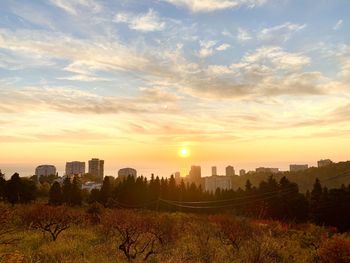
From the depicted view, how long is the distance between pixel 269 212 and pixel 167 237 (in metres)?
37.8

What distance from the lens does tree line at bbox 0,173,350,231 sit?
49.0 meters

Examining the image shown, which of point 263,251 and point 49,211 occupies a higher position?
point 49,211

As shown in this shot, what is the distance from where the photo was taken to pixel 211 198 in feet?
260

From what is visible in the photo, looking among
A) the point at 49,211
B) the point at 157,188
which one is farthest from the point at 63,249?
the point at 157,188

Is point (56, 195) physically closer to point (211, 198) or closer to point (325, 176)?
point (211, 198)

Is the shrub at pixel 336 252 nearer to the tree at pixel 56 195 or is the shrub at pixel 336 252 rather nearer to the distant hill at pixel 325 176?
the tree at pixel 56 195

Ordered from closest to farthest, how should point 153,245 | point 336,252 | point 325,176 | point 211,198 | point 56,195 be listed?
1. point 336,252
2. point 153,245
3. point 56,195
4. point 211,198
5. point 325,176

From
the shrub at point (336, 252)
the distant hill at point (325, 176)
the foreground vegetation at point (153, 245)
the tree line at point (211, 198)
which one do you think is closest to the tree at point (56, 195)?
the tree line at point (211, 198)

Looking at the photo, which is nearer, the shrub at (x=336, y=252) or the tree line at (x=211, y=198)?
the shrub at (x=336, y=252)

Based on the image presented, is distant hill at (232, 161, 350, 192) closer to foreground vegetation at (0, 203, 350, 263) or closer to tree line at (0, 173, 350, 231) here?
tree line at (0, 173, 350, 231)

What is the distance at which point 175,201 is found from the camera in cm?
7225

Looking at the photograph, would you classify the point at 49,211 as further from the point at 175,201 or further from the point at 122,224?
the point at 175,201

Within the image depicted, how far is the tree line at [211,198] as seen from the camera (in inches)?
1930

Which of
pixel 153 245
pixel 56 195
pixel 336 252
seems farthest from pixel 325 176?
pixel 153 245
